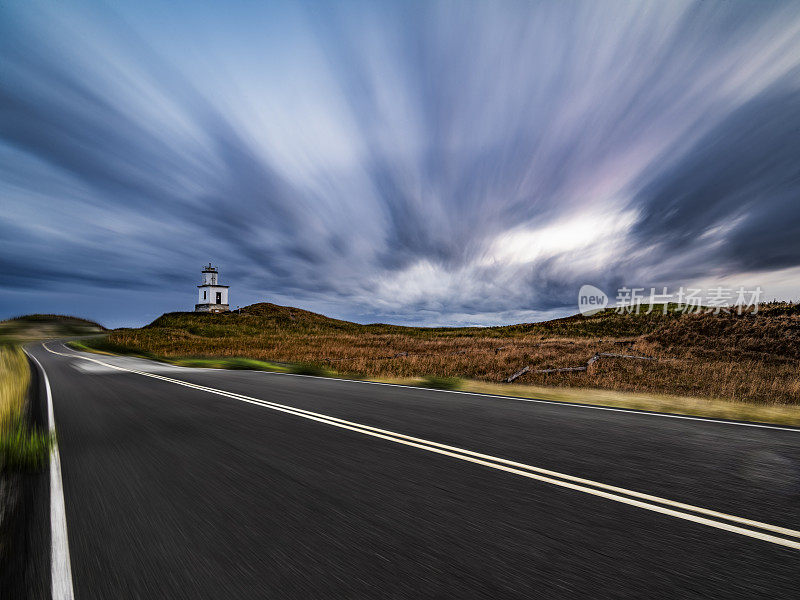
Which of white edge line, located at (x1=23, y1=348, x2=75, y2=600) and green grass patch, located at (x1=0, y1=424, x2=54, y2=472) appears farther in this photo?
green grass patch, located at (x1=0, y1=424, x2=54, y2=472)

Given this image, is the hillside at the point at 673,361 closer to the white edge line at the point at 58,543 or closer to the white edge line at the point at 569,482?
the white edge line at the point at 569,482

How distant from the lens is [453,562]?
2.30 m

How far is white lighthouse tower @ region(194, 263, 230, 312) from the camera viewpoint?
76750mm

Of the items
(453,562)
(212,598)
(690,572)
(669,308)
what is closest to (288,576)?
(212,598)

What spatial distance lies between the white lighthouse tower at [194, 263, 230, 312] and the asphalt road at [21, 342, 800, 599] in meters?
78.6

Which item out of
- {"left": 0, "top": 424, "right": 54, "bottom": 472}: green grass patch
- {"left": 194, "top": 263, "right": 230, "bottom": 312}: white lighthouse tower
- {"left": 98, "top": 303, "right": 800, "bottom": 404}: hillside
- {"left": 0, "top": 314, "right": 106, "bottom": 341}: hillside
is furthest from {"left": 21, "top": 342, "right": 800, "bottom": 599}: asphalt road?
{"left": 0, "top": 314, "right": 106, "bottom": 341}: hillside

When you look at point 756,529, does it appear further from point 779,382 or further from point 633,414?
point 779,382

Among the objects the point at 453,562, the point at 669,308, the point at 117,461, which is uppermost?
the point at 669,308

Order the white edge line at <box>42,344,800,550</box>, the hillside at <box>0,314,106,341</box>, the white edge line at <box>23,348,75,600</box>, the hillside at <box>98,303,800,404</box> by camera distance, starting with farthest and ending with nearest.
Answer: the hillside at <box>0,314,106,341</box>
the hillside at <box>98,303,800,404</box>
the white edge line at <box>42,344,800,550</box>
the white edge line at <box>23,348,75,600</box>

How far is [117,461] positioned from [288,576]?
3528 millimetres

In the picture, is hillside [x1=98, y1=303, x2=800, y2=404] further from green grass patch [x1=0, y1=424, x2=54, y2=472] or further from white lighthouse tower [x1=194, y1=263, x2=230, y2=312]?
white lighthouse tower [x1=194, y1=263, x2=230, y2=312]

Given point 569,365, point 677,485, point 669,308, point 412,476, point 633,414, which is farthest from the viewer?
point 669,308

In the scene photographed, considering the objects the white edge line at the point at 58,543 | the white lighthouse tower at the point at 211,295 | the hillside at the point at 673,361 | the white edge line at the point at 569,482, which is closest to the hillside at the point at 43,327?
the white lighthouse tower at the point at 211,295

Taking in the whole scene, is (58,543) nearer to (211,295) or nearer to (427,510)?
(427,510)
